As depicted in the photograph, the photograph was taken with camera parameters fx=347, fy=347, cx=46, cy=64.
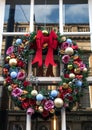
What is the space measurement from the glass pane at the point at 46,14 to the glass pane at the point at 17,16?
0.11 metres

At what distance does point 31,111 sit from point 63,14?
125 cm

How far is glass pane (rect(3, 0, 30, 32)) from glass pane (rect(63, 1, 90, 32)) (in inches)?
16.8

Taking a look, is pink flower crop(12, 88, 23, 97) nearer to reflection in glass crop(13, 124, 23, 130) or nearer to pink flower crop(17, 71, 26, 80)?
pink flower crop(17, 71, 26, 80)

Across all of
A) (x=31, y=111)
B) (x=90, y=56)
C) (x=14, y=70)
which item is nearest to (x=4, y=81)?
(x=14, y=70)

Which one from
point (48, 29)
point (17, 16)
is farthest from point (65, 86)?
point (17, 16)

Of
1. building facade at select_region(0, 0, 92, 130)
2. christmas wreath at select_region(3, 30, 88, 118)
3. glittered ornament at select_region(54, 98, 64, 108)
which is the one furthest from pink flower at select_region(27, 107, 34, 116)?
glittered ornament at select_region(54, 98, 64, 108)

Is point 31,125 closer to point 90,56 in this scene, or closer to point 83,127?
point 83,127

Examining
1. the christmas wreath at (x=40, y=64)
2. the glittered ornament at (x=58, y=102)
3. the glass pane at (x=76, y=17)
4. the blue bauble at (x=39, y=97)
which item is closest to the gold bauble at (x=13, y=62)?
the christmas wreath at (x=40, y=64)

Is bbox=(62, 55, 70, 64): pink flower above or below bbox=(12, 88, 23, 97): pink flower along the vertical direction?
above

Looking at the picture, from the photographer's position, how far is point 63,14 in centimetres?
387

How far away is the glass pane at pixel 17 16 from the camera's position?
3.79 m

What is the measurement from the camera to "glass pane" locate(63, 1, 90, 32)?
12.4ft

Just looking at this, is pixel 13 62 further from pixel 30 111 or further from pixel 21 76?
pixel 30 111

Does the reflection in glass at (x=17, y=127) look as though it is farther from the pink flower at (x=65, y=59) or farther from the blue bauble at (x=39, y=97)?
the pink flower at (x=65, y=59)
